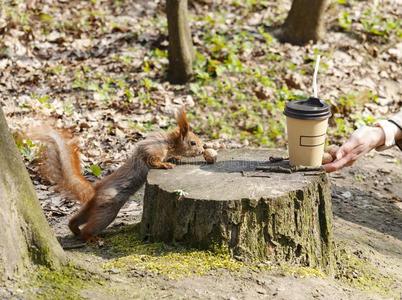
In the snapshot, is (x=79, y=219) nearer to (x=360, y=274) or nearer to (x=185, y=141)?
(x=185, y=141)

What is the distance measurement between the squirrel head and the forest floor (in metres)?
0.65

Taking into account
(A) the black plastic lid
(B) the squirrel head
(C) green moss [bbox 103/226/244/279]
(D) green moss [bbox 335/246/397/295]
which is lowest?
(D) green moss [bbox 335/246/397/295]

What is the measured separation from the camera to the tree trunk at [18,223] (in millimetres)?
3111

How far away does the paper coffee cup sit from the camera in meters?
3.83

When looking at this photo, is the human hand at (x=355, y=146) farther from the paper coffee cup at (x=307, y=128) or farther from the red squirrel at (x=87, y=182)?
the red squirrel at (x=87, y=182)

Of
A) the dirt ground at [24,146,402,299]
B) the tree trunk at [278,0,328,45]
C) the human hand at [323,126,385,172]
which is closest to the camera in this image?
the dirt ground at [24,146,402,299]

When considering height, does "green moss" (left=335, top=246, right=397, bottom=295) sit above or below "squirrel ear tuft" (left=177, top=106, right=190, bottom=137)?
below

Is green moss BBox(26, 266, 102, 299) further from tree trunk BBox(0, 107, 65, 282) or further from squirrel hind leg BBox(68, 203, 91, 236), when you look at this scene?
squirrel hind leg BBox(68, 203, 91, 236)

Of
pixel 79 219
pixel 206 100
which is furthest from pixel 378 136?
pixel 206 100

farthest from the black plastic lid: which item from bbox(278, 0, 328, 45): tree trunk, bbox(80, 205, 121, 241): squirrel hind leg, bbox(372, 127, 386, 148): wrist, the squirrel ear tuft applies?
bbox(278, 0, 328, 45): tree trunk

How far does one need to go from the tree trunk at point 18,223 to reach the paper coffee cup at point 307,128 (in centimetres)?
153

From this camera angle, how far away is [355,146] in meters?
4.75

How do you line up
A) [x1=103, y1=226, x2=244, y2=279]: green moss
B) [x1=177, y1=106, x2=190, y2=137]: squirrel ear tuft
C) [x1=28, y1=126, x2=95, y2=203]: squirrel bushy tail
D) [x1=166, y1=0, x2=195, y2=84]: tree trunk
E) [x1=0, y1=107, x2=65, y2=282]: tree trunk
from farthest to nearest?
1. [x1=166, y1=0, x2=195, y2=84]: tree trunk
2. [x1=177, y1=106, x2=190, y2=137]: squirrel ear tuft
3. [x1=28, y1=126, x2=95, y2=203]: squirrel bushy tail
4. [x1=103, y1=226, x2=244, y2=279]: green moss
5. [x1=0, y1=107, x2=65, y2=282]: tree trunk

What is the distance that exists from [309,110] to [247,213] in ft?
2.27
